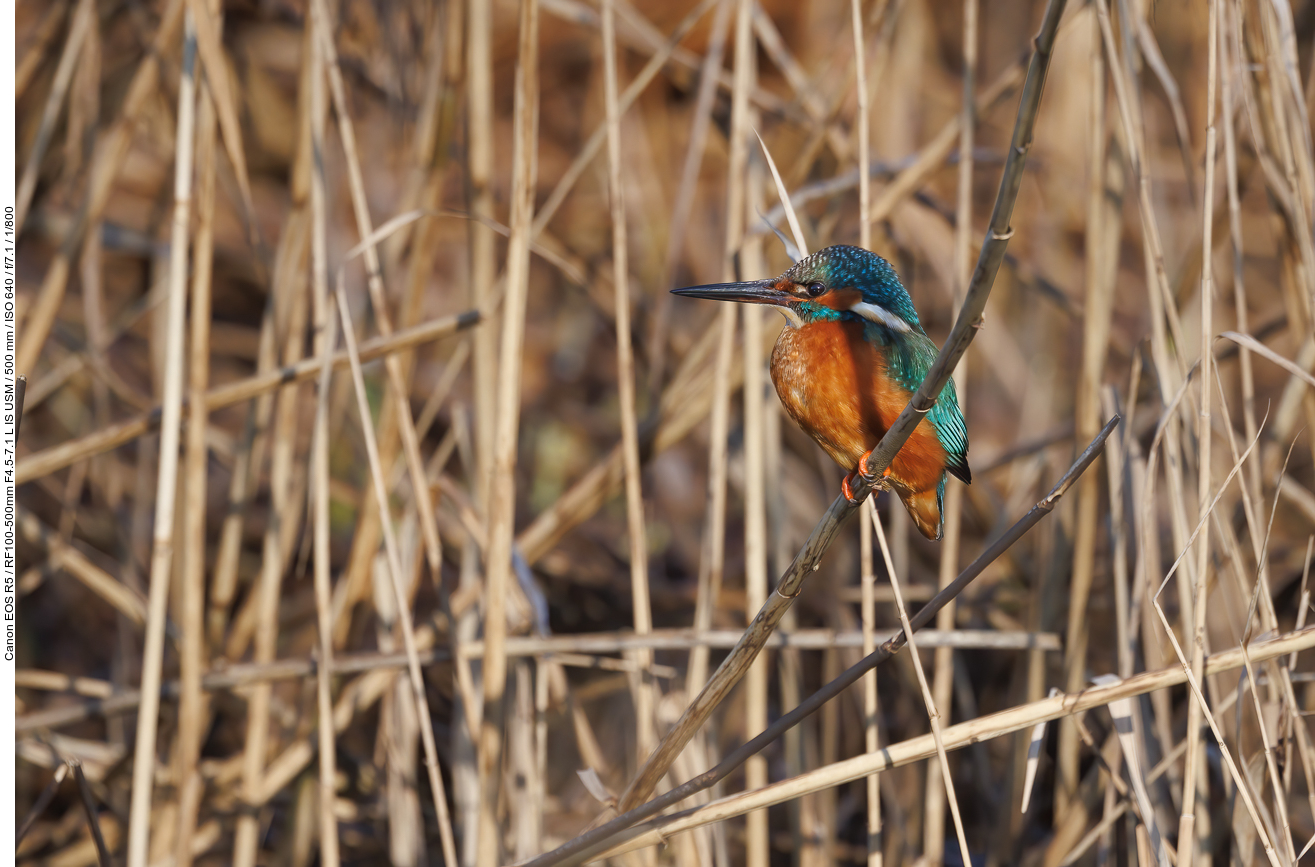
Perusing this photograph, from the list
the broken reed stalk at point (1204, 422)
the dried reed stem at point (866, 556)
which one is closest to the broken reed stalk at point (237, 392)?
the dried reed stem at point (866, 556)

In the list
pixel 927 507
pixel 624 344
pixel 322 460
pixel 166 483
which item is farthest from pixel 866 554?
pixel 166 483

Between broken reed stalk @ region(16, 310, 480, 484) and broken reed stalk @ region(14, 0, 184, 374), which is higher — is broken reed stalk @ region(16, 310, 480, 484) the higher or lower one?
the lower one

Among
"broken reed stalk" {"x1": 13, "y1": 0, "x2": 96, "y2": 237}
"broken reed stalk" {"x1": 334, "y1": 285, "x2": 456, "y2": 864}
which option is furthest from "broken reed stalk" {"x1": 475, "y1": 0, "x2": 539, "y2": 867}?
"broken reed stalk" {"x1": 13, "y1": 0, "x2": 96, "y2": 237}

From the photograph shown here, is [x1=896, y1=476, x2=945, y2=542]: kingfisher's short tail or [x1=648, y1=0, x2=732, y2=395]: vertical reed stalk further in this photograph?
[x1=648, y1=0, x2=732, y2=395]: vertical reed stalk

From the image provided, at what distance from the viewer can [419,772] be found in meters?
2.88

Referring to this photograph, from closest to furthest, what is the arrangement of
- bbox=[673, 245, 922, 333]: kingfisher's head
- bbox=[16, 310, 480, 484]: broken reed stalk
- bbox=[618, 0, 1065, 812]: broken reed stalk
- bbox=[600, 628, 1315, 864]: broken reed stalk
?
bbox=[618, 0, 1065, 812]: broken reed stalk < bbox=[600, 628, 1315, 864]: broken reed stalk < bbox=[673, 245, 922, 333]: kingfisher's head < bbox=[16, 310, 480, 484]: broken reed stalk

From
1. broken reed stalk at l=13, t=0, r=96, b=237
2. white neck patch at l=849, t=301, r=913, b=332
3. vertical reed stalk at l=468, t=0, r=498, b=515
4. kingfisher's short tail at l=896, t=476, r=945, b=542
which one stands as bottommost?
kingfisher's short tail at l=896, t=476, r=945, b=542

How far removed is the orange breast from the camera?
1.42 meters

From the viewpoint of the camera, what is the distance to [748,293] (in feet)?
4.68

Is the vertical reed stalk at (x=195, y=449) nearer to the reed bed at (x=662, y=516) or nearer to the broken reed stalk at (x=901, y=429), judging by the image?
the reed bed at (x=662, y=516)

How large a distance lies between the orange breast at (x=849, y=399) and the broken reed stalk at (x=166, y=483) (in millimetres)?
932

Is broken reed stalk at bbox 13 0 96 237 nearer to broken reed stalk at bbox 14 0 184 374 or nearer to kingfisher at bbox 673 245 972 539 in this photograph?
broken reed stalk at bbox 14 0 184 374

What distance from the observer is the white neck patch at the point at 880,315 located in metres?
1.46

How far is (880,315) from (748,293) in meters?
0.19
